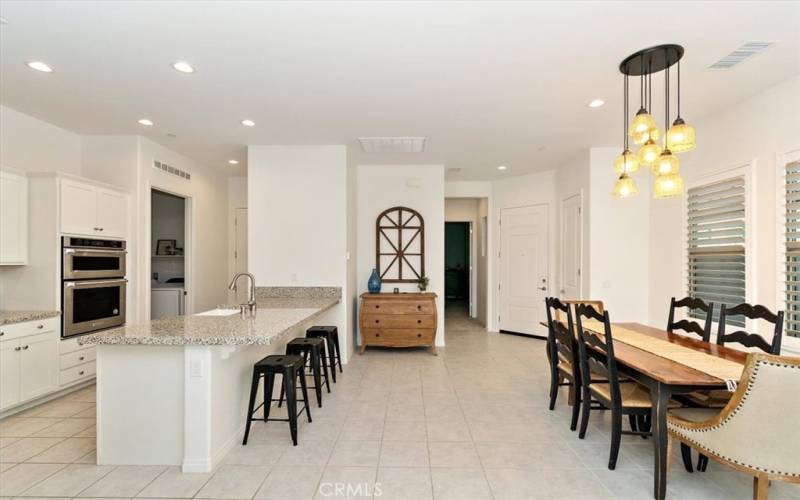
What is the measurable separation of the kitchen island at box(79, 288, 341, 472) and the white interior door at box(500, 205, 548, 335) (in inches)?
187

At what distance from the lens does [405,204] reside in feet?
18.7

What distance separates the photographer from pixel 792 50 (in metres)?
2.53

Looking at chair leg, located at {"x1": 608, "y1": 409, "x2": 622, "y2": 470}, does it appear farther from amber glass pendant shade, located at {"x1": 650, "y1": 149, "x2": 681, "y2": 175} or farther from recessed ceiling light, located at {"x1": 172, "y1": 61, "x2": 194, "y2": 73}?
recessed ceiling light, located at {"x1": 172, "y1": 61, "x2": 194, "y2": 73}

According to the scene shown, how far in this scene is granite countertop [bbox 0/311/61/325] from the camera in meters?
3.08

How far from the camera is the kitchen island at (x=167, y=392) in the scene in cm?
235

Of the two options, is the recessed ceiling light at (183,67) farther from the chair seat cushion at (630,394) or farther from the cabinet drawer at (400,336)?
the chair seat cushion at (630,394)

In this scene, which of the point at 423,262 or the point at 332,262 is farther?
the point at 423,262

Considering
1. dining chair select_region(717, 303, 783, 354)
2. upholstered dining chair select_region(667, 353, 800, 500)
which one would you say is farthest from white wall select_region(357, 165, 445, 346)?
upholstered dining chair select_region(667, 353, 800, 500)

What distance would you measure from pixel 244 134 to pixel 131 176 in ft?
4.67

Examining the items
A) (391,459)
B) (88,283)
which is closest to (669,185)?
(391,459)

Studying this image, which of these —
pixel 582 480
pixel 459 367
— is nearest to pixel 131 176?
pixel 459 367

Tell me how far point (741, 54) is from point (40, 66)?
4.86 metres

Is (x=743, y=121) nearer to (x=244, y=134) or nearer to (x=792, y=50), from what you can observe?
(x=792, y=50)

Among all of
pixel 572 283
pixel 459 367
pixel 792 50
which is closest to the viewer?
pixel 792 50
